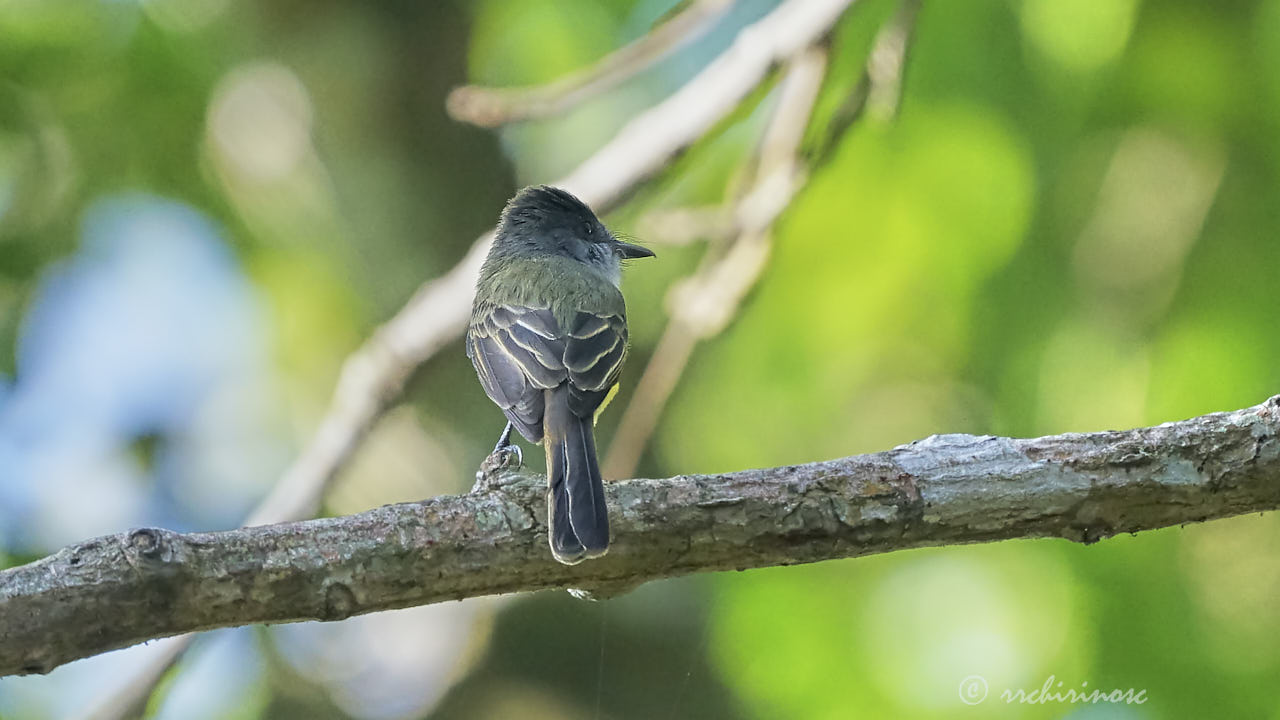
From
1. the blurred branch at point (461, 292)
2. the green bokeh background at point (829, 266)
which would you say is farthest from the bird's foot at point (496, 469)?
the green bokeh background at point (829, 266)

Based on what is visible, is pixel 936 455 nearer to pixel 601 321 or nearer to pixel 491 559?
pixel 491 559

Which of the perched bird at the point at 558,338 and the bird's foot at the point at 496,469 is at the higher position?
the perched bird at the point at 558,338

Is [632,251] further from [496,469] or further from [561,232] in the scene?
[496,469]

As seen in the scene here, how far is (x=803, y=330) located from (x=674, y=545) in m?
2.76

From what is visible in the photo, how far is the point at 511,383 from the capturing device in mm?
3633

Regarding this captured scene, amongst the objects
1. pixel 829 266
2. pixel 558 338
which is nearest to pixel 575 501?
pixel 558 338

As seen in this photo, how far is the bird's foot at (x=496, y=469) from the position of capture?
279cm

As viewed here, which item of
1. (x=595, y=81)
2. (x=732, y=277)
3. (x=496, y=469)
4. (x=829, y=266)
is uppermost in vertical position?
(x=595, y=81)

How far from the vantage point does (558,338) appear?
3.75 m

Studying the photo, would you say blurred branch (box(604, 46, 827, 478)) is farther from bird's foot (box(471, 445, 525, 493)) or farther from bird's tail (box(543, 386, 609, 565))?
bird's foot (box(471, 445, 525, 493))

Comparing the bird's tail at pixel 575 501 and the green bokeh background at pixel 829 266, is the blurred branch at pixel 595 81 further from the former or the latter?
the bird's tail at pixel 575 501

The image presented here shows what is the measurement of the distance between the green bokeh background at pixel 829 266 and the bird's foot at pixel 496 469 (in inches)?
77.2

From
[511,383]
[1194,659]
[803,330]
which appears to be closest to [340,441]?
[511,383]

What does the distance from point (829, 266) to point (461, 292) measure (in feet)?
5.21
